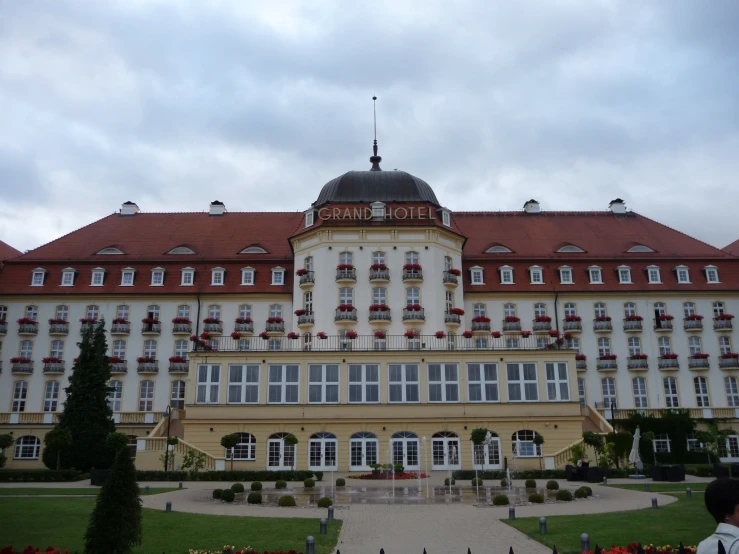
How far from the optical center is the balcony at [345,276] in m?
44.6

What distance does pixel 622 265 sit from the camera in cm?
4969

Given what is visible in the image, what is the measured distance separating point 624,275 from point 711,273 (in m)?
6.68

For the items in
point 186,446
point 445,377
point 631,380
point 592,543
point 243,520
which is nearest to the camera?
point 592,543

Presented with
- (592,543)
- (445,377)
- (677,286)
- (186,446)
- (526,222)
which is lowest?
(592,543)

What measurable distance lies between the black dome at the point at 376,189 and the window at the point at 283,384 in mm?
13550

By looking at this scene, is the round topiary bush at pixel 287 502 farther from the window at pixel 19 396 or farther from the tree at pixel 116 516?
the window at pixel 19 396

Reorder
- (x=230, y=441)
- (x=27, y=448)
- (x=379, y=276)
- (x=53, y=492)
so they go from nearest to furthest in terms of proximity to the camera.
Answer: (x=53, y=492) < (x=230, y=441) < (x=27, y=448) < (x=379, y=276)

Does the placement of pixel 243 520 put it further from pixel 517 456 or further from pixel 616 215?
pixel 616 215

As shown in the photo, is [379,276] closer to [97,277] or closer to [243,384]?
[243,384]

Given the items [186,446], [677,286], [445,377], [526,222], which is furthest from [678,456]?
[186,446]

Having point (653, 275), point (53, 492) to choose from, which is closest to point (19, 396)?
point (53, 492)

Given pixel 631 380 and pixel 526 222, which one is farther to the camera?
pixel 526 222

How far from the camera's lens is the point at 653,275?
1948 inches

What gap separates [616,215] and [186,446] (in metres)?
40.8
